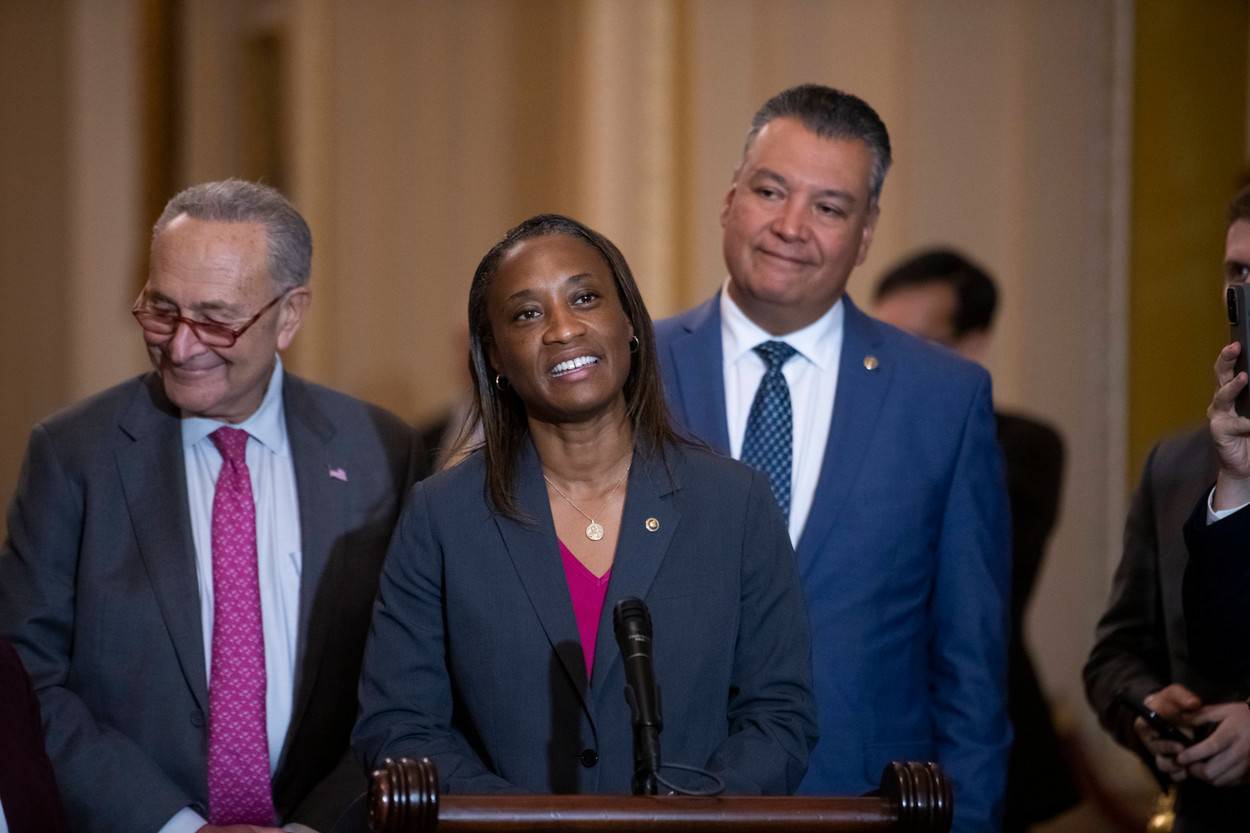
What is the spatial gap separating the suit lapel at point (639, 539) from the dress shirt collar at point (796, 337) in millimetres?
651

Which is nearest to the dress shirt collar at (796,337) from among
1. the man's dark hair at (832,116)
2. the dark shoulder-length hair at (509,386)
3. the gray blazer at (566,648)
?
the man's dark hair at (832,116)

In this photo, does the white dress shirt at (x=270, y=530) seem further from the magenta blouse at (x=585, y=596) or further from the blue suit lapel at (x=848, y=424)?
the blue suit lapel at (x=848, y=424)

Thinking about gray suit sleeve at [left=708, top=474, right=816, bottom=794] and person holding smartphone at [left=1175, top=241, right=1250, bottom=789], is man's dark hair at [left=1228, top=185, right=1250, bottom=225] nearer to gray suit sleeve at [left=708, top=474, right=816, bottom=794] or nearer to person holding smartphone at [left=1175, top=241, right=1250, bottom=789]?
person holding smartphone at [left=1175, top=241, right=1250, bottom=789]

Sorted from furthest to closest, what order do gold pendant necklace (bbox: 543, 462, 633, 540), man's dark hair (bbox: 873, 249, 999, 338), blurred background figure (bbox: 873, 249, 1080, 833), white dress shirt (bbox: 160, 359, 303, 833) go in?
man's dark hair (bbox: 873, 249, 999, 338) → blurred background figure (bbox: 873, 249, 1080, 833) → white dress shirt (bbox: 160, 359, 303, 833) → gold pendant necklace (bbox: 543, 462, 633, 540)

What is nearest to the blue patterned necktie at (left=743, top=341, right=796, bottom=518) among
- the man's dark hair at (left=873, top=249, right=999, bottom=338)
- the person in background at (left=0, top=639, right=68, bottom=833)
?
the person in background at (left=0, top=639, right=68, bottom=833)

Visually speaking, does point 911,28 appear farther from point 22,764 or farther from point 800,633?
point 22,764

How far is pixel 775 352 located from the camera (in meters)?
2.92

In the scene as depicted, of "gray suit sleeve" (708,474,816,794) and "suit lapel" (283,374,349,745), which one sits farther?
"suit lapel" (283,374,349,745)

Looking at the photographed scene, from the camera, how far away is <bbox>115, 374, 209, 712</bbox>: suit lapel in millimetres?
2578

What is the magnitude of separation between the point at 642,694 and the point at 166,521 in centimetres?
118

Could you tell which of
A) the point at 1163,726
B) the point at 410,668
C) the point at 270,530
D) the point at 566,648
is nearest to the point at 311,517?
the point at 270,530

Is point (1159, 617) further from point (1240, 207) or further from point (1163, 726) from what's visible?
point (1240, 207)

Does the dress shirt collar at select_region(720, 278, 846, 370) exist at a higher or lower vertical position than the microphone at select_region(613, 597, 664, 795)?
higher

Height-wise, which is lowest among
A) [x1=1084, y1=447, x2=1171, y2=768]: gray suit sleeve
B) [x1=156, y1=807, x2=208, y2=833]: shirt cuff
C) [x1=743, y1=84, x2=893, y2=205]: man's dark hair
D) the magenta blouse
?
[x1=156, y1=807, x2=208, y2=833]: shirt cuff
